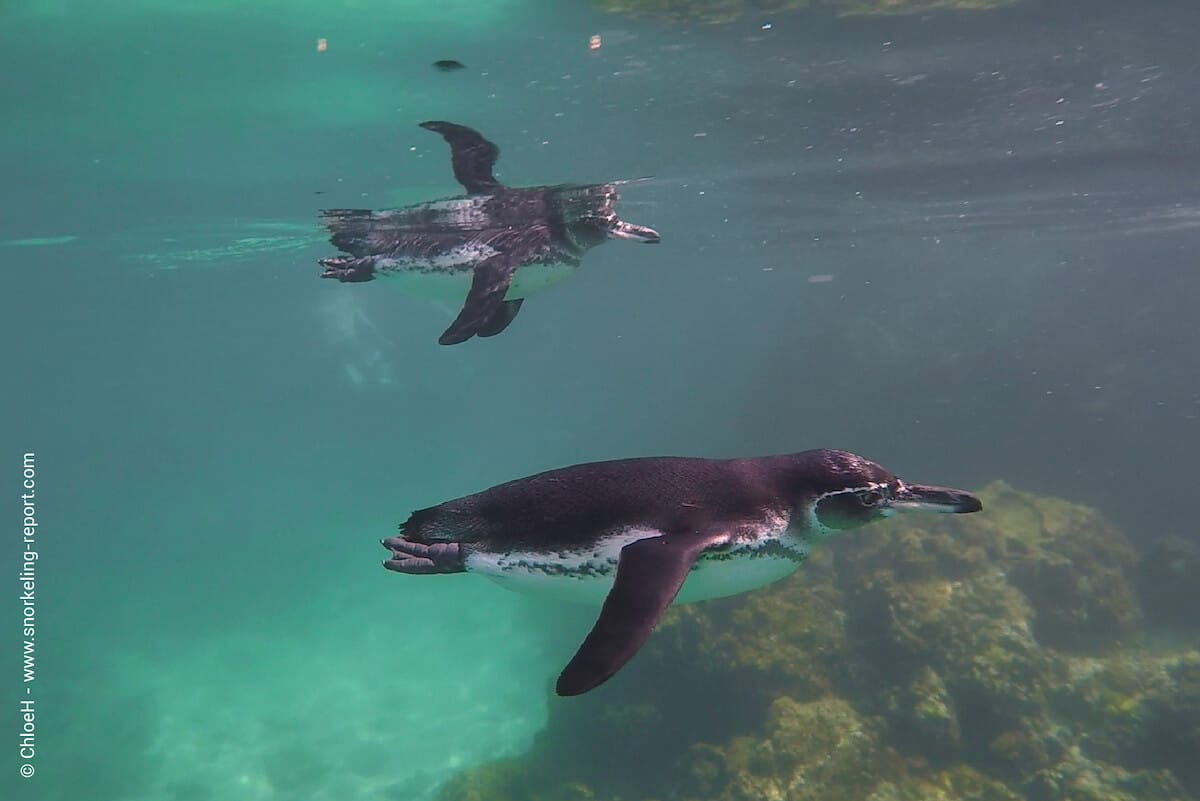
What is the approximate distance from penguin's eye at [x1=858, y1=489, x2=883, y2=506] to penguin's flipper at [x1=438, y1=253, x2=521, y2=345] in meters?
3.22

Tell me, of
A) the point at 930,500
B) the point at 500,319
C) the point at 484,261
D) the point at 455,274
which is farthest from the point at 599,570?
the point at 455,274

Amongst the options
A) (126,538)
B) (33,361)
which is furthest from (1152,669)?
(33,361)

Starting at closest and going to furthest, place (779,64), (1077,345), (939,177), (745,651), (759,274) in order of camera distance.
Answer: (779,64)
(745,651)
(939,177)
(1077,345)
(759,274)

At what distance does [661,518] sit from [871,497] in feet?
3.09

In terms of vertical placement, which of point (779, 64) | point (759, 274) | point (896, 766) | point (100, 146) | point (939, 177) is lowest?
point (759, 274)

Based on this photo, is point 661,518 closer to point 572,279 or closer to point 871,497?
point 871,497

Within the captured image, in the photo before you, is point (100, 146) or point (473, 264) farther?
point (100, 146)

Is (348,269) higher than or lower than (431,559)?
lower

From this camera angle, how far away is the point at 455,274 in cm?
727

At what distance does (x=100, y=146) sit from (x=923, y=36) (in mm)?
12906

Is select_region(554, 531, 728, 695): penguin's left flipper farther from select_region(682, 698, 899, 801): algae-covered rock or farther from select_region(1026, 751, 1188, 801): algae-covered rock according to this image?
select_region(1026, 751, 1188, 801): algae-covered rock

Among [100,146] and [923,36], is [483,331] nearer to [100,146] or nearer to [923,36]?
[923,36]

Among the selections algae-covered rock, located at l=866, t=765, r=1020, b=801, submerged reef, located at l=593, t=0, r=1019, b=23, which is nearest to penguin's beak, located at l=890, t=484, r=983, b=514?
submerged reef, located at l=593, t=0, r=1019, b=23

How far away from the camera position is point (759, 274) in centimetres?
4375
